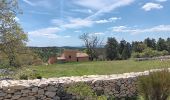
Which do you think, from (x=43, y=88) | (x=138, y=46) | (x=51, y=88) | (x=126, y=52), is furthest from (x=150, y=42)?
(x=43, y=88)

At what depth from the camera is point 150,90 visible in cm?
999

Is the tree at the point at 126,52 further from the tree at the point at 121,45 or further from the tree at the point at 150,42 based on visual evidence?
the tree at the point at 150,42

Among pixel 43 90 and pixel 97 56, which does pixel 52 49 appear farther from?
pixel 43 90

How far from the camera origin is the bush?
990 centimetres

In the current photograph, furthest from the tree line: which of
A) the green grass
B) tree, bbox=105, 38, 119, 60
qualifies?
the green grass

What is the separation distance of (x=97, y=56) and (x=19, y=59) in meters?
51.9

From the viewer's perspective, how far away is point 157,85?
32.5 feet

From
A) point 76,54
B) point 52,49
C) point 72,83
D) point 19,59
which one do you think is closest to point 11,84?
point 72,83

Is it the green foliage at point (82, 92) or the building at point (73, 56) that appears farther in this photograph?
the building at point (73, 56)

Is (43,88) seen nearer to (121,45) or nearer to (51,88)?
(51,88)

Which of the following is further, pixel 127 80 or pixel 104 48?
pixel 104 48

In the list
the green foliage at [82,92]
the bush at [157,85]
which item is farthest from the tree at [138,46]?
the bush at [157,85]

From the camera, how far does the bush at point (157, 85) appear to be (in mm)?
9898

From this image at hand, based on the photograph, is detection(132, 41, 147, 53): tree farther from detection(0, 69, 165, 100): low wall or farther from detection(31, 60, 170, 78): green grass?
detection(0, 69, 165, 100): low wall
